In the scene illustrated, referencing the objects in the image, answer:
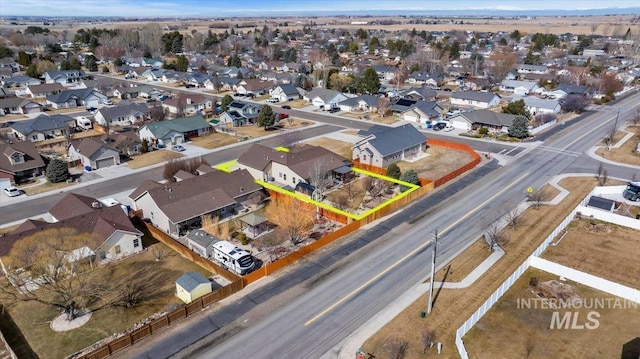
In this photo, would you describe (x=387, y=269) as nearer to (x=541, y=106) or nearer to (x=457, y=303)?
(x=457, y=303)

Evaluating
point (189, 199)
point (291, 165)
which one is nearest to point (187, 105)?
point (291, 165)

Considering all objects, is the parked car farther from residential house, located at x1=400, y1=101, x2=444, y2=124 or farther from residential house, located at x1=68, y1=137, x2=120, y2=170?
residential house, located at x1=400, y1=101, x2=444, y2=124

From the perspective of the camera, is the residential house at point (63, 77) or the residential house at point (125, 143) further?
the residential house at point (63, 77)

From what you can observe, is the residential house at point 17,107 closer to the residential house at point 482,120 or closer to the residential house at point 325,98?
the residential house at point 325,98

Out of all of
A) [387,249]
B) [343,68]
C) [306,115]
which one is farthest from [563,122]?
[343,68]

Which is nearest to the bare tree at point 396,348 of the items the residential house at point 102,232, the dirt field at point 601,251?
the dirt field at point 601,251

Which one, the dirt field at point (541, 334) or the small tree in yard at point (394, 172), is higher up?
the small tree in yard at point (394, 172)

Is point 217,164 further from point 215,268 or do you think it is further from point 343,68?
point 343,68
